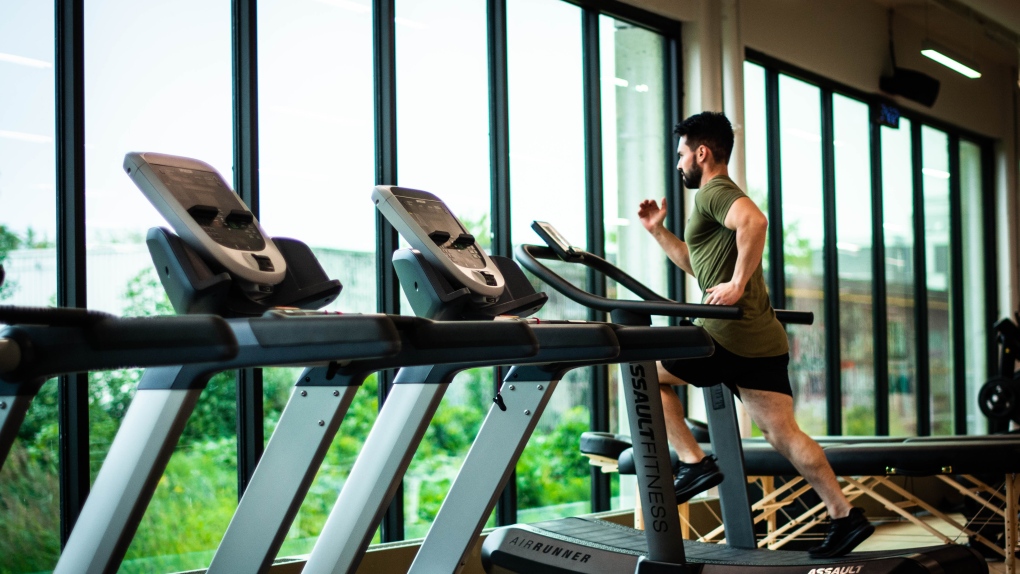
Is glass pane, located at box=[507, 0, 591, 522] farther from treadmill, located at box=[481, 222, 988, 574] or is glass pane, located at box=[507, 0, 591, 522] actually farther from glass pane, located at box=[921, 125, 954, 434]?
glass pane, located at box=[921, 125, 954, 434]

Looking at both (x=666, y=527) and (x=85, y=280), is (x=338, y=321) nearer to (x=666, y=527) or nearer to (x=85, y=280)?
(x=666, y=527)

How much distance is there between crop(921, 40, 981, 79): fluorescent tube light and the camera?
6.88 metres

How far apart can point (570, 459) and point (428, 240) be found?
2767mm

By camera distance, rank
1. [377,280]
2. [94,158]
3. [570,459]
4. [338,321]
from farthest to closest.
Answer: [570,459] < [377,280] < [94,158] < [338,321]

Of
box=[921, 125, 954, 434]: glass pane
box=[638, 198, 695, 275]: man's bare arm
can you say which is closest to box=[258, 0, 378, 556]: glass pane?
box=[638, 198, 695, 275]: man's bare arm

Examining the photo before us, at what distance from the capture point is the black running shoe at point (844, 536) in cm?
296

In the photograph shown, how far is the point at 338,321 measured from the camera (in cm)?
162

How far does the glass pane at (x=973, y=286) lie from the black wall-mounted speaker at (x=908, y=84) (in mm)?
1497

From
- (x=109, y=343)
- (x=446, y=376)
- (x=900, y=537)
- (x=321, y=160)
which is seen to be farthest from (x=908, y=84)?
(x=109, y=343)

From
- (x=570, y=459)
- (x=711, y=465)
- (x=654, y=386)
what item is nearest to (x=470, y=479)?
(x=654, y=386)

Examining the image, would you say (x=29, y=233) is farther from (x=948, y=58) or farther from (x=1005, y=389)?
(x=948, y=58)

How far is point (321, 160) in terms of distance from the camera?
3994 mm

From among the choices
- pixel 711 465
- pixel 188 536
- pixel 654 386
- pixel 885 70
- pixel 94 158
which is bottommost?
pixel 188 536

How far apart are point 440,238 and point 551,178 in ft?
7.94
